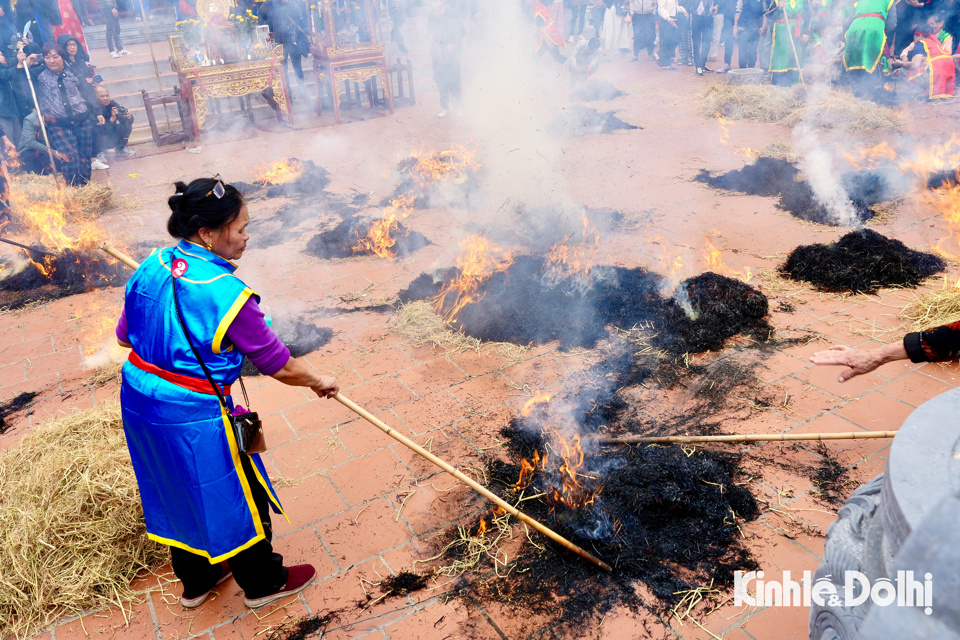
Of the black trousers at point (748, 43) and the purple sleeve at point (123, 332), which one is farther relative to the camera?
the black trousers at point (748, 43)

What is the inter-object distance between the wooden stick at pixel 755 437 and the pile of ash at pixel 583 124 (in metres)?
9.03

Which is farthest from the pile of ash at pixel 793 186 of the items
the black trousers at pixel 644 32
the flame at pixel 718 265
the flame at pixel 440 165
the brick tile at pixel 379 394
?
the black trousers at pixel 644 32

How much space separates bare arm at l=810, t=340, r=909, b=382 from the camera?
9.00ft

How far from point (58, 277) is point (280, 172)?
4120mm

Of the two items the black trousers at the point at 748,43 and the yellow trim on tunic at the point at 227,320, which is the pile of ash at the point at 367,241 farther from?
the black trousers at the point at 748,43

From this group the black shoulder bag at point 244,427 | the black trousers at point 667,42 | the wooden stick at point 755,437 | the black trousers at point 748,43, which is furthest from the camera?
the black trousers at point 667,42

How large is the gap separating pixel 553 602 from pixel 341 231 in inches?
226

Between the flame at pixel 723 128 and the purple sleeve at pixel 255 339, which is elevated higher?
the purple sleeve at pixel 255 339

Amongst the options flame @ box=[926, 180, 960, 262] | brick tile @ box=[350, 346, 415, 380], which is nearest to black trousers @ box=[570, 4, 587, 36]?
flame @ box=[926, 180, 960, 262]

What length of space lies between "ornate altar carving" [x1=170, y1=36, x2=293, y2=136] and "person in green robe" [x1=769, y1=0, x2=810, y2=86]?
1119 cm

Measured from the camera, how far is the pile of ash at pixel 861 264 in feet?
18.3

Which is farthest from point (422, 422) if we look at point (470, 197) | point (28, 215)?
point (28, 215)

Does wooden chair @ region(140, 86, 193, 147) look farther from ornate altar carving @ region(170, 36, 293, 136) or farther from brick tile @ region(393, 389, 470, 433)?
brick tile @ region(393, 389, 470, 433)

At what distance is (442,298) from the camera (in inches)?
233
